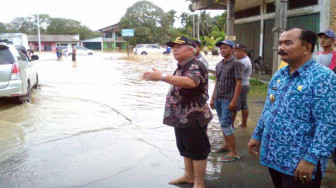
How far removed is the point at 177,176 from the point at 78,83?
9.94m

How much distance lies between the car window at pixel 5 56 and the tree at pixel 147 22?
55.4 metres

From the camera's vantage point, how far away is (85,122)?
699 cm

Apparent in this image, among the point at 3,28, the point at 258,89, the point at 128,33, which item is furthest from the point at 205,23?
the point at 3,28

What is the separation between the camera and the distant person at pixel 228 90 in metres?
4.61

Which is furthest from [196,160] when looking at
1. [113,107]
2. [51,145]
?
[113,107]

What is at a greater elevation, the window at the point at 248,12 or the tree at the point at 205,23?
the tree at the point at 205,23

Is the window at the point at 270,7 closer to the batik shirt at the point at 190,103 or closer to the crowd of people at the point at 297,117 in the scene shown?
the batik shirt at the point at 190,103

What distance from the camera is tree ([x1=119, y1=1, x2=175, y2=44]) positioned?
208 feet

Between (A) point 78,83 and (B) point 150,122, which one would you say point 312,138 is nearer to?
A: (B) point 150,122

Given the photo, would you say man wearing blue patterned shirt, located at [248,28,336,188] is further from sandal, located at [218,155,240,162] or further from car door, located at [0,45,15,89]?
car door, located at [0,45,15,89]

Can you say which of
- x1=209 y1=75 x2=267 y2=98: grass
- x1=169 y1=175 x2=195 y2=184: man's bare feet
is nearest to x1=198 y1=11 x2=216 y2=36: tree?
x1=209 y1=75 x2=267 y2=98: grass

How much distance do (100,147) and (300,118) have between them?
12.3ft

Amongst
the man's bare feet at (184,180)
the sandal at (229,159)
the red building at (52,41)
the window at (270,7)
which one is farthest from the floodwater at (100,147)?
the red building at (52,41)

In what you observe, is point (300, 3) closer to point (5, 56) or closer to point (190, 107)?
point (5, 56)
